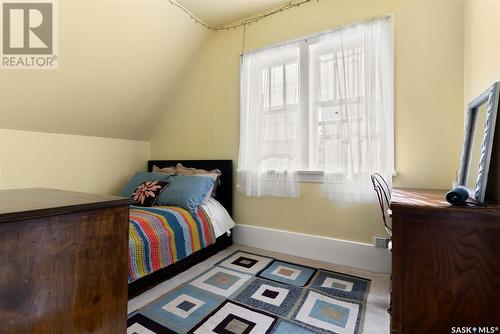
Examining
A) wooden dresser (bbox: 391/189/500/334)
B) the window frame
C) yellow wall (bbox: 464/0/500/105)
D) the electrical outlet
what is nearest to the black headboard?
the window frame

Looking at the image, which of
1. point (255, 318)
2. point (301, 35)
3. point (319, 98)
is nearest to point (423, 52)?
point (319, 98)

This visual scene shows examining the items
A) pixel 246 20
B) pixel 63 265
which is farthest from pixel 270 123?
pixel 63 265

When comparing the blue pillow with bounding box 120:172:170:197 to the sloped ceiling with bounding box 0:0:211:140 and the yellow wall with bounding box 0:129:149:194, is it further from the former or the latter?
the sloped ceiling with bounding box 0:0:211:140

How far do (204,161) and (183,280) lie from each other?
1420mm

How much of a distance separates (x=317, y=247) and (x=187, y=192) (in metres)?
1.41

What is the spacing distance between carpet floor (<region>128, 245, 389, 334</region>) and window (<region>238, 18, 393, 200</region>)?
78 cm

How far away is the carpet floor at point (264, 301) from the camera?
4.43 ft

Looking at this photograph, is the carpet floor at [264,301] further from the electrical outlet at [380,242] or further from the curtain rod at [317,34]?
the curtain rod at [317,34]

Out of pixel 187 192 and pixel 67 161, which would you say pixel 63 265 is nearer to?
pixel 187 192

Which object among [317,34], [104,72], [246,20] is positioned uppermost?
[246,20]

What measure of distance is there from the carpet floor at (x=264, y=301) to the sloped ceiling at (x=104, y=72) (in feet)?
6.71

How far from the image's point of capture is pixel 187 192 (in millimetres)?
2305

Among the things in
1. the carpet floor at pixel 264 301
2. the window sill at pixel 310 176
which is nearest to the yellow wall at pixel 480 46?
the window sill at pixel 310 176

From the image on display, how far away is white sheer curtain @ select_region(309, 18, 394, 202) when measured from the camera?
1.93 meters
